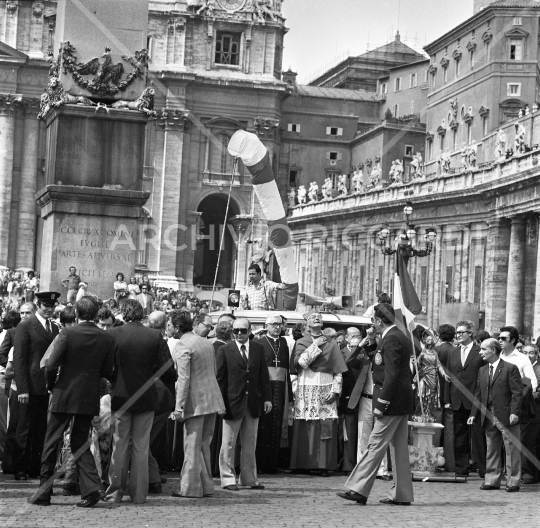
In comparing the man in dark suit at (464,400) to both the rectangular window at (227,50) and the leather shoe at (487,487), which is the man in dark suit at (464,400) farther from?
the rectangular window at (227,50)

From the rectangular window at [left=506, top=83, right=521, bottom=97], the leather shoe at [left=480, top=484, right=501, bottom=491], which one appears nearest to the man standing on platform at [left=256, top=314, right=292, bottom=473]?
the leather shoe at [left=480, top=484, right=501, bottom=491]

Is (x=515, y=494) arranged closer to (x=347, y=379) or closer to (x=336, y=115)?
(x=347, y=379)

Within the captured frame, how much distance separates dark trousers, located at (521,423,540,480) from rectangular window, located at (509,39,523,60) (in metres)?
52.6

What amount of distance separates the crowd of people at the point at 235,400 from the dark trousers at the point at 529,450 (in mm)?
23

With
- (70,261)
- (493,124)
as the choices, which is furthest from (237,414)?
(493,124)

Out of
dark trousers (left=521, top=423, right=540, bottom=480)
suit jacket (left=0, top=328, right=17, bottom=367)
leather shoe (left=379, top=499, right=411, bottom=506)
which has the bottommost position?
leather shoe (left=379, top=499, right=411, bottom=506)

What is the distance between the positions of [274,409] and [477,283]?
1545 inches

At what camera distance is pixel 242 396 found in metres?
16.3

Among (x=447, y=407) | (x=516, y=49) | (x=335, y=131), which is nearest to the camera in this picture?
(x=447, y=407)

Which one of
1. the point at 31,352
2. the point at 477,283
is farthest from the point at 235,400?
the point at 477,283

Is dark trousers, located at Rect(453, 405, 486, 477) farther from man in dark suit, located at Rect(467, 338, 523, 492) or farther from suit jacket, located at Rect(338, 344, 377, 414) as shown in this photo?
suit jacket, located at Rect(338, 344, 377, 414)

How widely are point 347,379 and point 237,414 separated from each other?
306 centimetres

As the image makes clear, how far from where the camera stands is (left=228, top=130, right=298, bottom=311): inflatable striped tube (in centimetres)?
2661

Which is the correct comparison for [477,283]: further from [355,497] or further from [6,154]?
[355,497]
